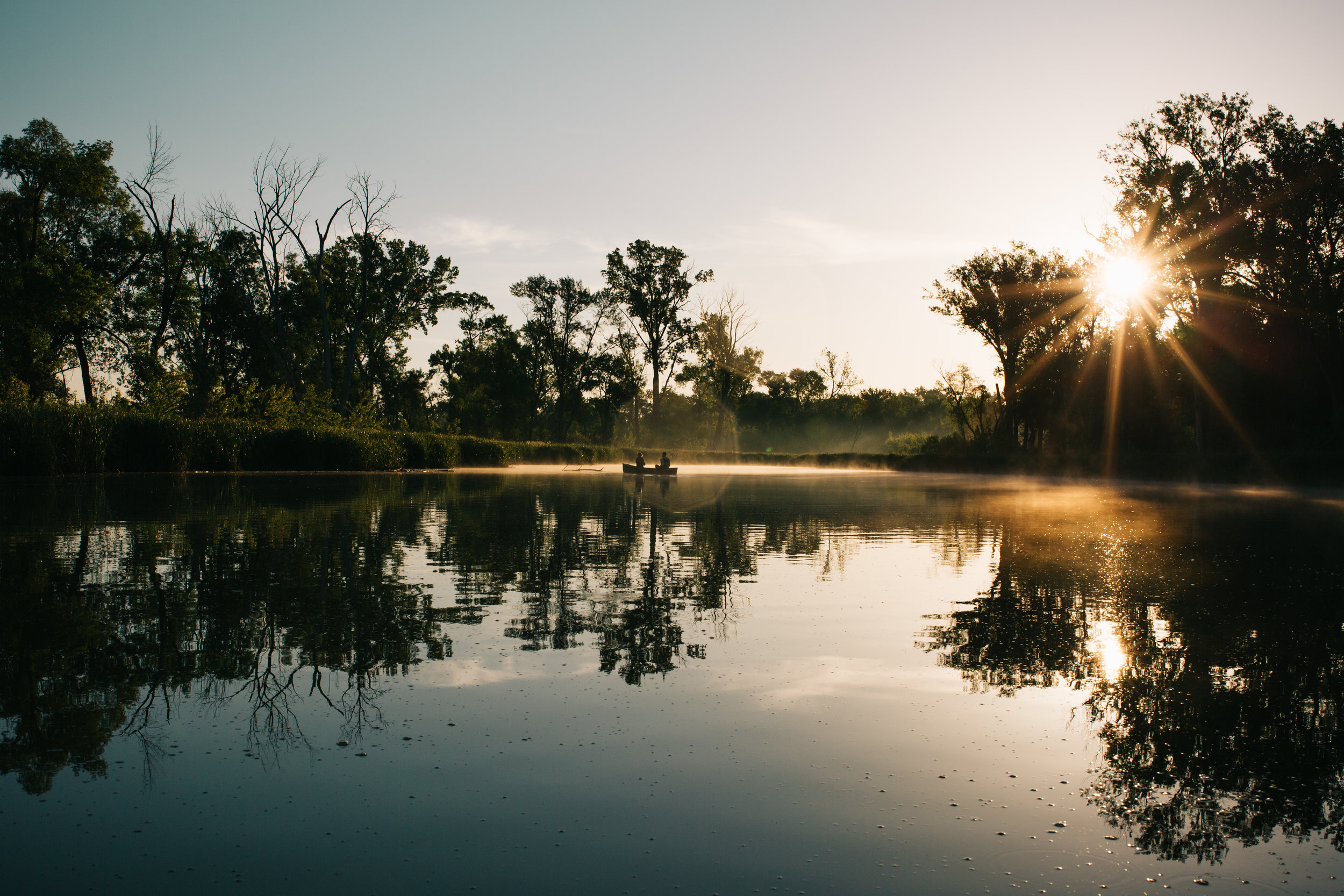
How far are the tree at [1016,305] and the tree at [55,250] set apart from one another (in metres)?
49.7

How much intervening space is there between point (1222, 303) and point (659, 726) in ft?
150

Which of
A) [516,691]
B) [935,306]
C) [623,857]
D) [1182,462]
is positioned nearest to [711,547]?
[516,691]

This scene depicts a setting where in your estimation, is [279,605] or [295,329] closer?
[279,605]

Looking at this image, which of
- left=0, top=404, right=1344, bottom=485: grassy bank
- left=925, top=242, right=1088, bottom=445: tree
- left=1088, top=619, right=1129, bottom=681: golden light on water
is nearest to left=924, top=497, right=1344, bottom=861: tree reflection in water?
left=1088, top=619, right=1129, bottom=681: golden light on water

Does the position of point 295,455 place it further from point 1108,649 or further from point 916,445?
point 916,445

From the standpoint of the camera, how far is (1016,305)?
55.8 metres

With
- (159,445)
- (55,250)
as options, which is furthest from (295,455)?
(55,250)

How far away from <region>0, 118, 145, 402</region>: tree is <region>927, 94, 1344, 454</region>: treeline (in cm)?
5240

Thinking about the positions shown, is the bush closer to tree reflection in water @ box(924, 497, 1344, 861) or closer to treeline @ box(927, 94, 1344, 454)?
treeline @ box(927, 94, 1344, 454)

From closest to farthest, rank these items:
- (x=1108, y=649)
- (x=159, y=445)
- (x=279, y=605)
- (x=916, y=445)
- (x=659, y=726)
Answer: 1. (x=659, y=726)
2. (x=1108, y=649)
3. (x=279, y=605)
4. (x=159, y=445)
5. (x=916, y=445)

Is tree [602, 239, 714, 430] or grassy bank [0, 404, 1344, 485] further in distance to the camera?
tree [602, 239, 714, 430]

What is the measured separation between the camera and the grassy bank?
2275 centimetres

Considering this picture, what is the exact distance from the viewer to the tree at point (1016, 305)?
55.2 meters

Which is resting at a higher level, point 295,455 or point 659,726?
point 295,455
